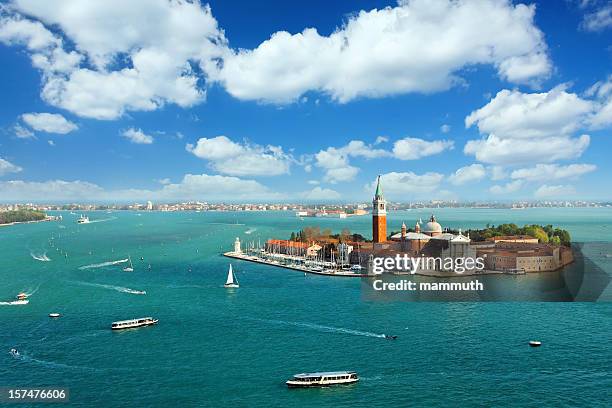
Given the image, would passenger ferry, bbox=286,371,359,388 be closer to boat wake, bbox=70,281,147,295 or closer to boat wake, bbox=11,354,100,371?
boat wake, bbox=11,354,100,371

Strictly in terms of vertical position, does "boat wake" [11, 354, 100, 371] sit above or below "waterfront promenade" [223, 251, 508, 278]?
below

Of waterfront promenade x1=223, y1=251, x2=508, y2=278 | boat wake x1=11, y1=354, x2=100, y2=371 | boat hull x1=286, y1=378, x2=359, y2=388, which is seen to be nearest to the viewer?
boat hull x1=286, y1=378, x2=359, y2=388

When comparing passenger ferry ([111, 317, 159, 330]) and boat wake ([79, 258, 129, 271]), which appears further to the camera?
boat wake ([79, 258, 129, 271])

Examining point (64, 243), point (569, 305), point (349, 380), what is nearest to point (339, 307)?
point (349, 380)

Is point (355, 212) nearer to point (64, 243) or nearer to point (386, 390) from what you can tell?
point (64, 243)

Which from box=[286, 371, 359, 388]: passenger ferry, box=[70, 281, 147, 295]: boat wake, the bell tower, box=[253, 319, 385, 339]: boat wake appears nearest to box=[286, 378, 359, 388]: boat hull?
box=[286, 371, 359, 388]: passenger ferry

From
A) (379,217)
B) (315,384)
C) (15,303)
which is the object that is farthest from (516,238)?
(15,303)

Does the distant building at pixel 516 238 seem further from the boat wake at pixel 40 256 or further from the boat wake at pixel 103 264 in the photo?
the boat wake at pixel 40 256
